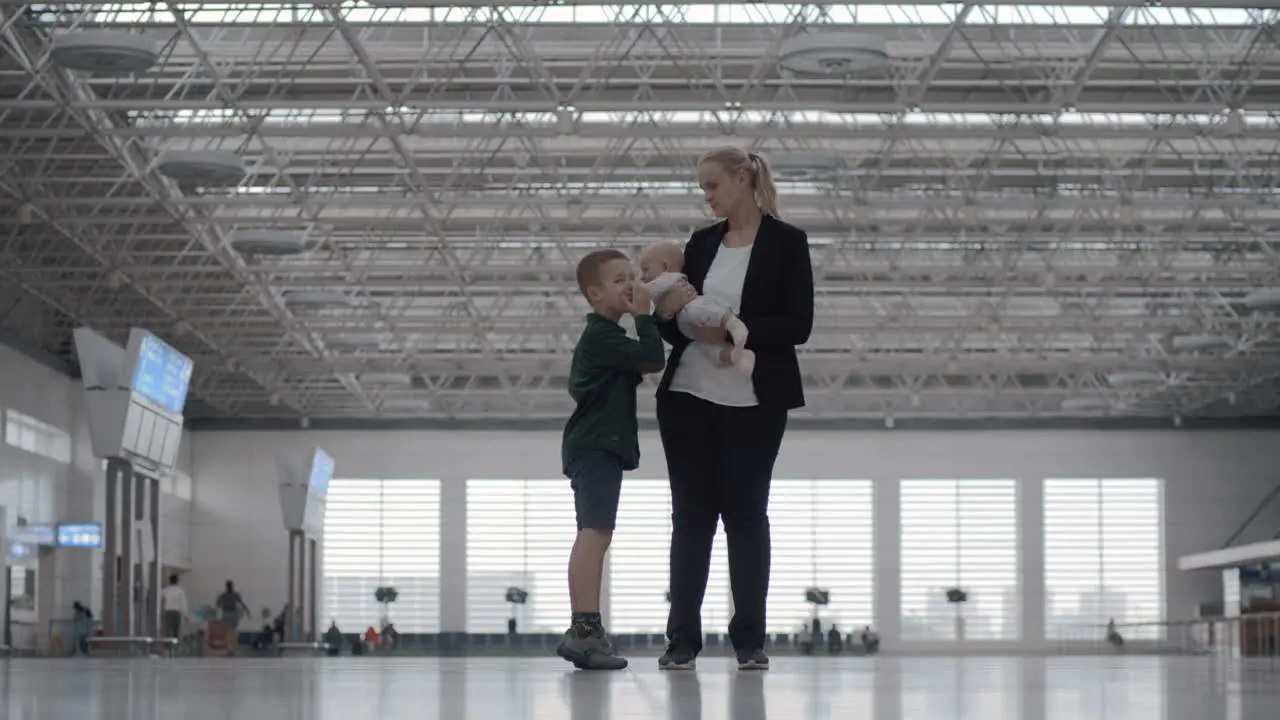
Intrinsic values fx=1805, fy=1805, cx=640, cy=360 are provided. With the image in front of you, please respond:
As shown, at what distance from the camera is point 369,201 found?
30609 millimetres

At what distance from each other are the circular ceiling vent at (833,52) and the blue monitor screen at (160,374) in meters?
8.47

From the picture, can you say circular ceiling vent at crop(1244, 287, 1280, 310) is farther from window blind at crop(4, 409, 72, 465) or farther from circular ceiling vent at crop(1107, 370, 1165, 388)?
window blind at crop(4, 409, 72, 465)

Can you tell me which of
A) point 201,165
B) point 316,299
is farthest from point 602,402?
point 316,299

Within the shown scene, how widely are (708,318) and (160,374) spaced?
1812 centimetres

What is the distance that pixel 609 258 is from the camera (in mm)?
6504

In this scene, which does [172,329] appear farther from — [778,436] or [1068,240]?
[778,436]

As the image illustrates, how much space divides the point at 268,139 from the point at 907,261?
14.6m

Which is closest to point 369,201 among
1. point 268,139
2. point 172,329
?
point 268,139

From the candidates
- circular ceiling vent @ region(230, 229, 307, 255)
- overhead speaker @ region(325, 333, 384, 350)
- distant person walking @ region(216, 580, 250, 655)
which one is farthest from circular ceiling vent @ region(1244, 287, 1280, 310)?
distant person walking @ region(216, 580, 250, 655)

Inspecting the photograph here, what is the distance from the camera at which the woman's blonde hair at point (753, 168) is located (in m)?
6.52

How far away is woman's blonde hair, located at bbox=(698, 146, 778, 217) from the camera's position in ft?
21.4

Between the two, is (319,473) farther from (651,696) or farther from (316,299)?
(651,696)

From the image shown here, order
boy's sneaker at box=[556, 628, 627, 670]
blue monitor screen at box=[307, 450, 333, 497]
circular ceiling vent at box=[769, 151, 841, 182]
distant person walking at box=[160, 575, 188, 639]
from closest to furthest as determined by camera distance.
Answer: boy's sneaker at box=[556, 628, 627, 670] → circular ceiling vent at box=[769, 151, 841, 182] → distant person walking at box=[160, 575, 188, 639] → blue monitor screen at box=[307, 450, 333, 497]

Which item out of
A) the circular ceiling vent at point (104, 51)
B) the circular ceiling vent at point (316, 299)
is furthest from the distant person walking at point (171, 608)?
the circular ceiling vent at point (104, 51)
